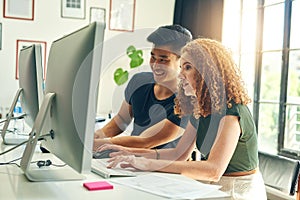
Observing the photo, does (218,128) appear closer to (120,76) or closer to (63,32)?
(120,76)

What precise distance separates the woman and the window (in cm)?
167

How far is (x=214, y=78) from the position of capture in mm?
1596

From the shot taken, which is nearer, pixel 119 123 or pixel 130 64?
pixel 119 123

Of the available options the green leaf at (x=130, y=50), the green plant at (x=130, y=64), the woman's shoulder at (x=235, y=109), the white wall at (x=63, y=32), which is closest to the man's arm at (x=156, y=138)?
the woman's shoulder at (x=235, y=109)

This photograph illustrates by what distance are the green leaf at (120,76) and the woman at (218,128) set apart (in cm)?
264

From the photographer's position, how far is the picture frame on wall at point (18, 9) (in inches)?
161

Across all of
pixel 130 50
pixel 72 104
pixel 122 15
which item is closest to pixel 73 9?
pixel 122 15

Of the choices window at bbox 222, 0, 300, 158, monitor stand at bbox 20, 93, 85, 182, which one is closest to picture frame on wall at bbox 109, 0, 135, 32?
window at bbox 222, 0, 300, 158

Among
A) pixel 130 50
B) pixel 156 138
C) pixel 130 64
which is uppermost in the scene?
pixel 130 50

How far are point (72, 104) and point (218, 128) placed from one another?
69 cm

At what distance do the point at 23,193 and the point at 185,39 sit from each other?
116 centimetres

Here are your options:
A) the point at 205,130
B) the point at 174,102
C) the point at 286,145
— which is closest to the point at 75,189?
the point at 205,130

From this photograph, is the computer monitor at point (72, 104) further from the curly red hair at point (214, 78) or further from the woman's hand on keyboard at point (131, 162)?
the curly red hair at point (214, 78)

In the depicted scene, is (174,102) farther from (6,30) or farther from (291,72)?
(6,30)
